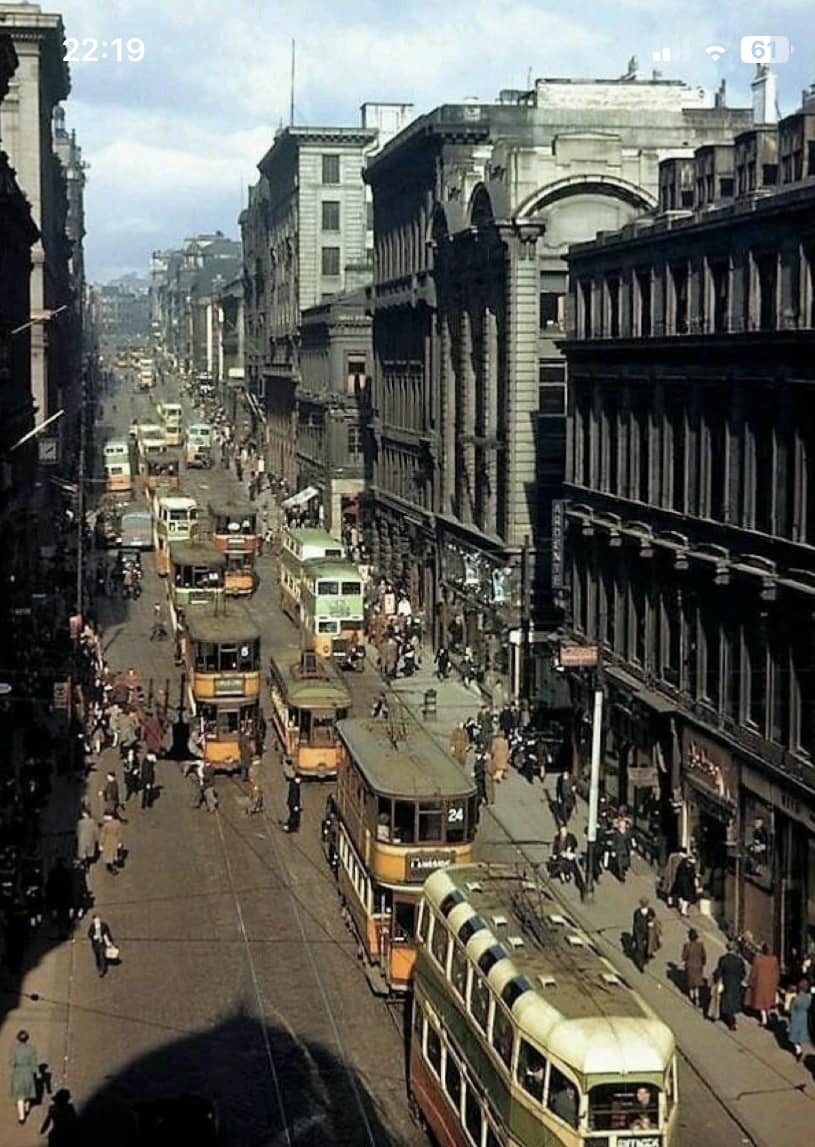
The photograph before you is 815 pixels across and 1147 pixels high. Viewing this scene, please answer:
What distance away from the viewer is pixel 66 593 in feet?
234

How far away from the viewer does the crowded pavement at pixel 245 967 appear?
25094 millimetres

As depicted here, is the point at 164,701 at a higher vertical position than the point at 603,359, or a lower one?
lower

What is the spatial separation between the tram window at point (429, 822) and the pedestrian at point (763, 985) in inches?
220

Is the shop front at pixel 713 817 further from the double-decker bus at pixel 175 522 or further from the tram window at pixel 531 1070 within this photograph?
the double-decker bus at pixel 175 522

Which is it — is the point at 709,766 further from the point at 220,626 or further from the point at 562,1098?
the point at 562,1098

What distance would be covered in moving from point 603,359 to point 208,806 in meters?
14.5

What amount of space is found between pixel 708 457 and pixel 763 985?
11674mm

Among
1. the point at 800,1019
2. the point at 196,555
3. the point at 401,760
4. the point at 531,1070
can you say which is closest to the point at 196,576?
the point at 196,555

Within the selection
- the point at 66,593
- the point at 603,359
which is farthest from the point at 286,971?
the point at 66,593

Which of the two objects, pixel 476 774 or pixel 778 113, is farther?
pixel 778 113

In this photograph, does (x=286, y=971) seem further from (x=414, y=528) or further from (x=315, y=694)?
(x=414, y=528)

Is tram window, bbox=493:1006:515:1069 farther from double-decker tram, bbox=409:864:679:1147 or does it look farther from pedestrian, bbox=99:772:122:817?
pedestrian, bbox=99:772:122:817

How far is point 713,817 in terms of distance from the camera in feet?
118

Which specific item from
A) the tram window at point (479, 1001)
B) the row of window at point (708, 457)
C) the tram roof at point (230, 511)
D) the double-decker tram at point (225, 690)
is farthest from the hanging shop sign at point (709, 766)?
the tram roof at point (230, 511)
